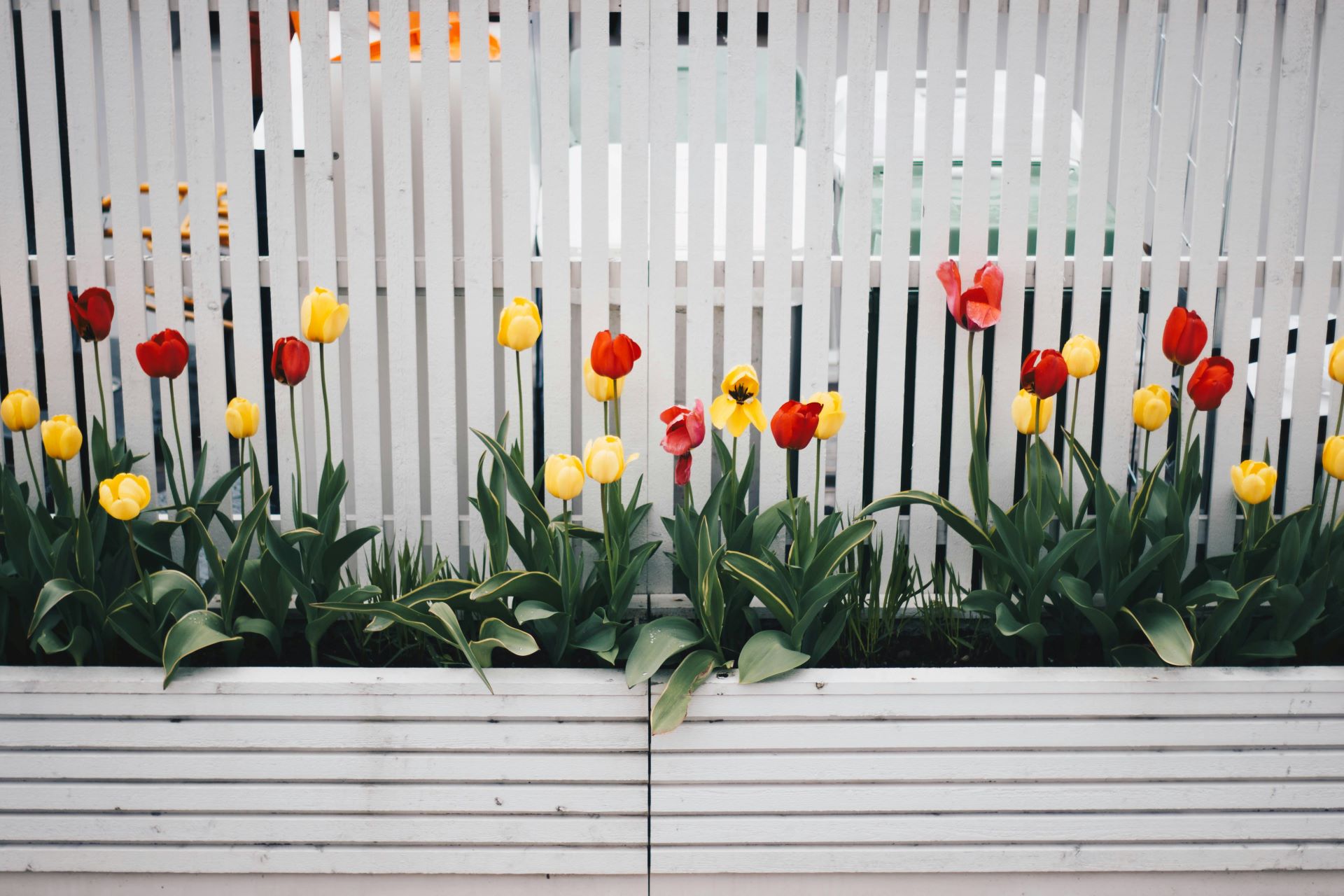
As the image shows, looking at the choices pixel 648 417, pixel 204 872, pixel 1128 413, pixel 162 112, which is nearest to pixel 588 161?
pixel 648 417

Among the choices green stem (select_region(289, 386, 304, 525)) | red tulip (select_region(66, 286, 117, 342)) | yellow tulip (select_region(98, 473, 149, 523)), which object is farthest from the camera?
green stem (select_region(289, 386, 304, 525))

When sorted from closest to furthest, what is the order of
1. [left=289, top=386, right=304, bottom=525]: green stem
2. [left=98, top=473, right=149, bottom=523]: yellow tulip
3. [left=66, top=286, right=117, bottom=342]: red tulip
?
[left=98, top=473, right=149, bottom=523]: yellow tulip
[left=66, top=286, right=117, bottom=342]: red tulip
[left=289, top=386, right=304, bottom=525]: green stem

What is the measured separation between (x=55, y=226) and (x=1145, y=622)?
1.93 meters

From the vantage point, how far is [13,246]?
1716 millimetres

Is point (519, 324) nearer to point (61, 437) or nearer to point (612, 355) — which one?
point (612, 355)

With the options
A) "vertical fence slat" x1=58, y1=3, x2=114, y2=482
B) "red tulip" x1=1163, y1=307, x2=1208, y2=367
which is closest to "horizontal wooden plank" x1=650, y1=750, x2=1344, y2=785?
"red tulip" x1=1163, y1=307, x2=1208, y2=367

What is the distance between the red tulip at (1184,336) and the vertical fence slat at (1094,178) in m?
0.21

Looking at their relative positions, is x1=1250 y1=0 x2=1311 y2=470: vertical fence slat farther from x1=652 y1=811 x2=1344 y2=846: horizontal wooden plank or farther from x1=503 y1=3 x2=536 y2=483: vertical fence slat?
x1=503 y1=3 x2=536 y2=483: vertical fence slat

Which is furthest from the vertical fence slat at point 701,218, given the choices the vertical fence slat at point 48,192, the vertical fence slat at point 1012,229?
the vertical fence slat at point 48,192

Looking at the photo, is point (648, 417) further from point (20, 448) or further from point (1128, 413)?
point (20, 448)

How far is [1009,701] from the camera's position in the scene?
4.81ft

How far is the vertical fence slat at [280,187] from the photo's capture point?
166cm

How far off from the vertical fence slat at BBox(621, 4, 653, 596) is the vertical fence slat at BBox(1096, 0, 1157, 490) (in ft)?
2.61

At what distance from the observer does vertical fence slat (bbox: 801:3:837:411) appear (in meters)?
1.65
